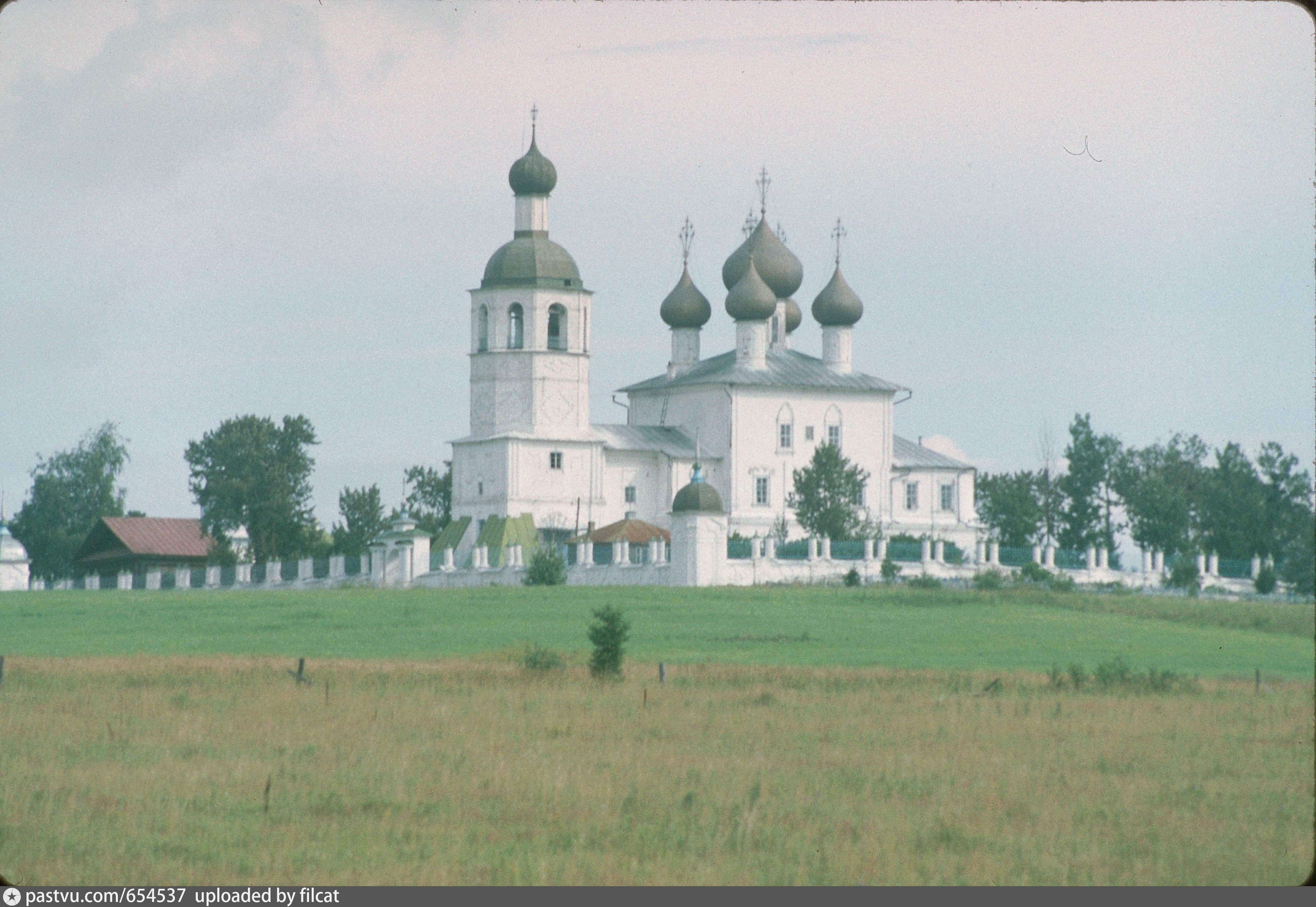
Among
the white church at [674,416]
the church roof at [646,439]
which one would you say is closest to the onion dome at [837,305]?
→ the white church at [674,416]

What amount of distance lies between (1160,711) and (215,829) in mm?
10483

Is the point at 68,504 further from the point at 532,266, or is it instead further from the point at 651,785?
the point at 651,785

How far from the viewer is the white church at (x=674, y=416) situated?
59094mm

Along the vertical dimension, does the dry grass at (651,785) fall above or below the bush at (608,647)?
below

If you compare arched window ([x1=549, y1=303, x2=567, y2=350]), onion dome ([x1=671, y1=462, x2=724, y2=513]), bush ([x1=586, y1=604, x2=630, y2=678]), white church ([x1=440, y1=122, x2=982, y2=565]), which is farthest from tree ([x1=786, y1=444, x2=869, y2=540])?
bush ([x1=586, y1=604, x2=630, y2=678])

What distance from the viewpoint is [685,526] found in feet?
155

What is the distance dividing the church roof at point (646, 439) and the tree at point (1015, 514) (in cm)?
905

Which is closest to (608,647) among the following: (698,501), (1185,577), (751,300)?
(698,501)

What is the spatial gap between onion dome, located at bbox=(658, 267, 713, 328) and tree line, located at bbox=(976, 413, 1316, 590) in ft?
34.6

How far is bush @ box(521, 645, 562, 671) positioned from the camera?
25.7 meters

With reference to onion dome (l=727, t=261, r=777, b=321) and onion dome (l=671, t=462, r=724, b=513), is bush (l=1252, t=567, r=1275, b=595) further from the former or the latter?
onion dome (l=727, t=261, r=777, b=321)

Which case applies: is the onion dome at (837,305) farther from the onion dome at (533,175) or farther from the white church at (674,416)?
the onion dome at (533,175)

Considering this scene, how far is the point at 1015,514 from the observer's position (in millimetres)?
58312

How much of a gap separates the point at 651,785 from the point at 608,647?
9.20m
